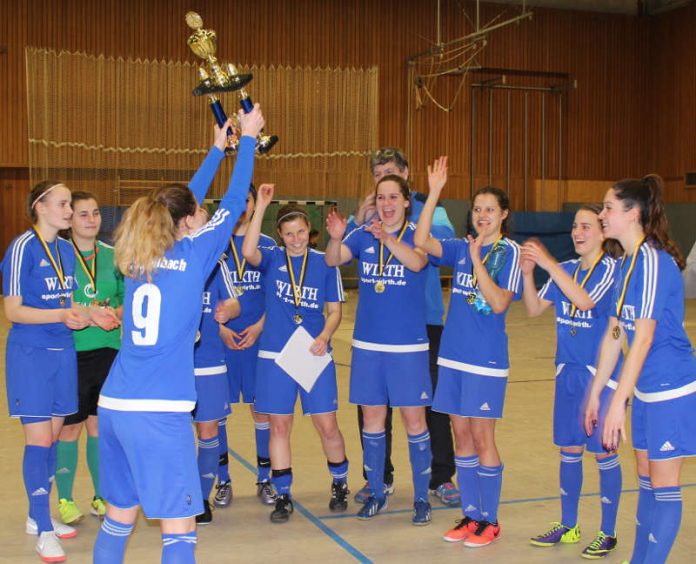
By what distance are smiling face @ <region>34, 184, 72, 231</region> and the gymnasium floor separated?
1.64 meters

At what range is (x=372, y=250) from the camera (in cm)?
480

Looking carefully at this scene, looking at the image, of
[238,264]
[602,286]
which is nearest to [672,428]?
[602,286]

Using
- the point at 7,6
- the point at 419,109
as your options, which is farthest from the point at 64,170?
the point at 419,109

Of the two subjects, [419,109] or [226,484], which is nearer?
[226,484]

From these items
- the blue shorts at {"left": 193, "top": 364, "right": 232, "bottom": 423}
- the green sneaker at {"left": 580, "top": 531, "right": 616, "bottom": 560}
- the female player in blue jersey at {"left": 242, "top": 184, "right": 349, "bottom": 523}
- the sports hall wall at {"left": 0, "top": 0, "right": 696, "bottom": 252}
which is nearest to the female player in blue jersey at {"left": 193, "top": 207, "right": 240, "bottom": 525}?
the blue shorts at {"left": 193, "top": 364, "right": 232, "bottom": 423}

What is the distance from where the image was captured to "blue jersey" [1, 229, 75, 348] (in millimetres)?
4184

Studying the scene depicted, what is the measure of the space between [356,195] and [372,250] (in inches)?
591

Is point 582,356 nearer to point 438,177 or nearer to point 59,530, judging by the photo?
point 438,177

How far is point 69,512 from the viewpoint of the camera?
465 centimetres

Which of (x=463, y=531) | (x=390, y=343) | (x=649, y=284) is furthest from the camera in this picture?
(x=390, y=343)

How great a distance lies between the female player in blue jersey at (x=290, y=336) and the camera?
187 inches

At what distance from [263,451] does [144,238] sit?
246cm

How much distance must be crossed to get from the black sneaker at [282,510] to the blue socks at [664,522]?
2026mm

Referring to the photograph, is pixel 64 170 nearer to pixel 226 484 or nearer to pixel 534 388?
pixel 534 388
